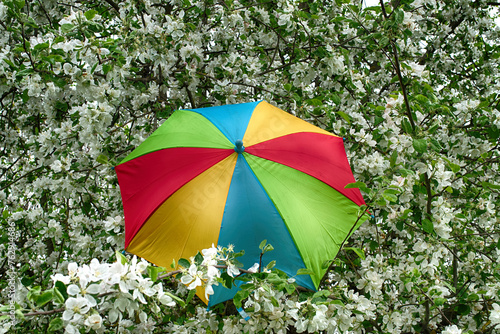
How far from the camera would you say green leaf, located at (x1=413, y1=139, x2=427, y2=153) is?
1.89 m

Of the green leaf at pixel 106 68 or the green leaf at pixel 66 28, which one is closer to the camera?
the green leaf at pixel 66 28

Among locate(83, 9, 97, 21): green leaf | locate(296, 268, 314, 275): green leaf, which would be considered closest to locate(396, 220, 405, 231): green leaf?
locate(296, 268, 314, 275): green leaf

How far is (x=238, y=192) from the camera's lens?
2080mm

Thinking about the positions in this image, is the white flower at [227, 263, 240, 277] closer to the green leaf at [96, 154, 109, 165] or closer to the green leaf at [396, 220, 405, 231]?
the green leaf at [396, 220, 405, 231]

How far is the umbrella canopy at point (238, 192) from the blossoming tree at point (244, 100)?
0.21 m

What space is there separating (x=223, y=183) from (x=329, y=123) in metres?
1.30

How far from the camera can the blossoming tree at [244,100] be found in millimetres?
1792

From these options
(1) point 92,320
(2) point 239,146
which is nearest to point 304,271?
(2) point 239,146

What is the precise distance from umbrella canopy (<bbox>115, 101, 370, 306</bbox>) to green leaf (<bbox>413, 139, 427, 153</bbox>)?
46cm

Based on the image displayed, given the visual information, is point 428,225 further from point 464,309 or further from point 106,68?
point 106,68

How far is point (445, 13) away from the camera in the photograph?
14.7 ft

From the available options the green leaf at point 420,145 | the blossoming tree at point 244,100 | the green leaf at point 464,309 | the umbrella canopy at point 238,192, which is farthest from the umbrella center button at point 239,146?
the green leaf at point 464,309

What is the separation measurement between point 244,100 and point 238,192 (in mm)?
1653

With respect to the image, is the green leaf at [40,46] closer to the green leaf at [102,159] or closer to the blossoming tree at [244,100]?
the blossoming tree at [244,100]
